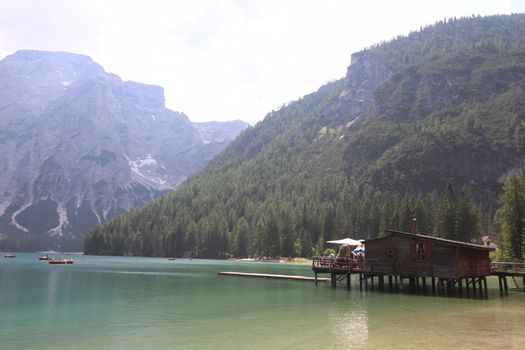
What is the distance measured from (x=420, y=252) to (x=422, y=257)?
0.63m

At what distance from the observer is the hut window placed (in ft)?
168

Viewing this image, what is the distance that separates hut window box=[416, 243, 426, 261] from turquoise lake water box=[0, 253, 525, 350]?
15.2ft

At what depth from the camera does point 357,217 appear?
505 ft

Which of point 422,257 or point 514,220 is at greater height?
point 514,220

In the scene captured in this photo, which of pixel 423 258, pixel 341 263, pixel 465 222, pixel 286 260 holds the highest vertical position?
pixel 465 222

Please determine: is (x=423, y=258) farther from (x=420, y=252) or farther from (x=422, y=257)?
(x=420, y=252)

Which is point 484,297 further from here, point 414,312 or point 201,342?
point 201,342

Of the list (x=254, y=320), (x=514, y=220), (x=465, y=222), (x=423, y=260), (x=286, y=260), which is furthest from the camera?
(x=286, y=260)

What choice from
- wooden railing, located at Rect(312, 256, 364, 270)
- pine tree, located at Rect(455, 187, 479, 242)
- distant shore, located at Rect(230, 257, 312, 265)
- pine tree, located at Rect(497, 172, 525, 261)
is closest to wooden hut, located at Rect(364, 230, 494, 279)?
wooden railing, located at Rect(312, 256, 364, 270)

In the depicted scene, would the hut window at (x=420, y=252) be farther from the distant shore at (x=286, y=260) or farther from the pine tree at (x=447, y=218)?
the distant shore at (x=286, y=260)

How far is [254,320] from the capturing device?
111ft

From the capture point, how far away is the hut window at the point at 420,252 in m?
51.2

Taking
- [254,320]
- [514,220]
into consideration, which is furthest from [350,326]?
[514,220]

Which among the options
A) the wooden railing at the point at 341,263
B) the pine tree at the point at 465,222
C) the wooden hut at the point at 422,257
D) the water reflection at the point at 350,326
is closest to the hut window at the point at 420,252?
the wooden hut at the point at 422,257
